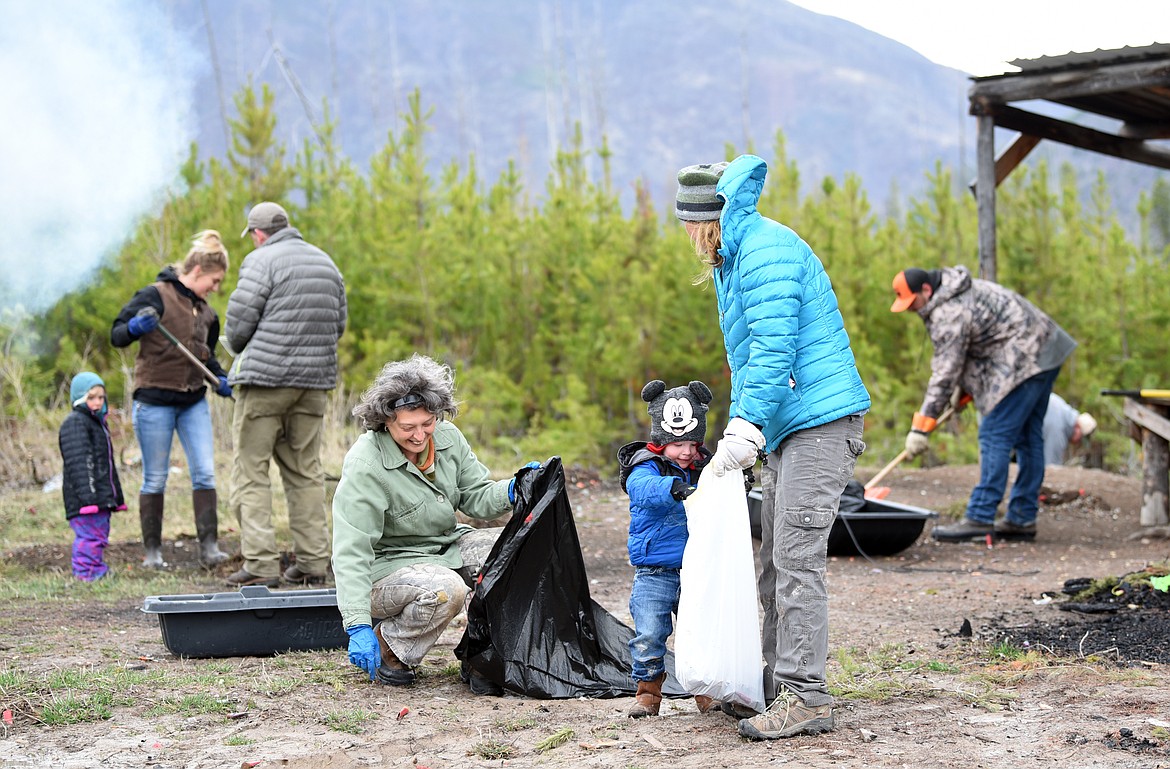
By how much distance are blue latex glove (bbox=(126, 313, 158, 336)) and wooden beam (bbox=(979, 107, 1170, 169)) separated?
6607 mm

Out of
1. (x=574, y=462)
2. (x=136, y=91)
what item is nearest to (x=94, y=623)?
(x=136, y=91)

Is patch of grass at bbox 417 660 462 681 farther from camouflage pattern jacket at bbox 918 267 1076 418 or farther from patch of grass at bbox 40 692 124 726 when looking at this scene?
camouflage pattern jacket at bbox 918 267 1076 418

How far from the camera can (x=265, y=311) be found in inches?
253

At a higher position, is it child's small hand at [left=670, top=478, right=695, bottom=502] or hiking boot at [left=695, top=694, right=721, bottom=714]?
child's small hand at [left=670, top=478, right=695, bottom=502]

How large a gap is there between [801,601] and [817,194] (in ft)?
38.2

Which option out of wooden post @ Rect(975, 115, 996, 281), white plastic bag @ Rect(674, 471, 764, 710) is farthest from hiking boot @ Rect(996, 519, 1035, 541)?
white plastic bag @ Rect(674, 471, 764, 710)

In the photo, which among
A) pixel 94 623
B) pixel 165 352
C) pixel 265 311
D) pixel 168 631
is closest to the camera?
pixel 168 631

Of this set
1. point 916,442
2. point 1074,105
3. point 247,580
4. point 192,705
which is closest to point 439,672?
point 192,705

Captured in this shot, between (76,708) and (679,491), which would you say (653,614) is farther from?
(76,708)

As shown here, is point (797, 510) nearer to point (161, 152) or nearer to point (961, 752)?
point (961, 752)

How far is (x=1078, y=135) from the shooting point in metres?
10.4

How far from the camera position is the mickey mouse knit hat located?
158 inches

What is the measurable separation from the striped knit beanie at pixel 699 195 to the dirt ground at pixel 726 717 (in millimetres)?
1671

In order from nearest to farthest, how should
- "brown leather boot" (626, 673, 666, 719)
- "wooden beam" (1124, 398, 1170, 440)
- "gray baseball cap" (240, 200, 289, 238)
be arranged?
1. "brown leather boot" (626, 673, 666, 719)
2. "gray baseball cap" (240, 200, 289, 238)
3. "wooden beam" (1124, 398, 1170, 440)
